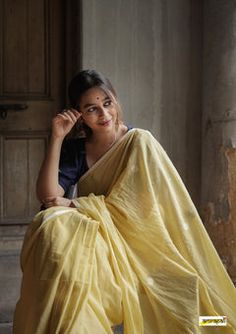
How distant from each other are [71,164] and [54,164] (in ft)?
0.44

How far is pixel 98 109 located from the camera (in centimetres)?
227

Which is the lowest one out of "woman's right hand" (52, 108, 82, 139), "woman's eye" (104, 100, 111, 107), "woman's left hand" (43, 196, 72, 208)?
"woman's left hand" (43, 196, 72, 208)

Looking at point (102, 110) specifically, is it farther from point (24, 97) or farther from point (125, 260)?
point (24, 97)

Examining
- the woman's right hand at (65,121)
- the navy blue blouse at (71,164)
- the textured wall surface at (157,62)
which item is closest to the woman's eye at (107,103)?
the woman's right hand at (65,121)

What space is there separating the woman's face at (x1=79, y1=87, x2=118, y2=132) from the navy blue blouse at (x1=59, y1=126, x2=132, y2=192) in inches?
5.8

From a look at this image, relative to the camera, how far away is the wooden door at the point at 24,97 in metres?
3.62

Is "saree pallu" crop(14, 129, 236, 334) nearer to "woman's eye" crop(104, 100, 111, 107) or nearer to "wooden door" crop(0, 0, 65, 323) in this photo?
"woman's eye" crop(104, 100, 111, 107)

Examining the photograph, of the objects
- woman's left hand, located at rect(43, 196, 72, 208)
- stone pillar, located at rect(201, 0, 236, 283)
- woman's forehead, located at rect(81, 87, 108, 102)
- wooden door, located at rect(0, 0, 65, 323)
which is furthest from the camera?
wooden door, located at rect(0, 0, 65, 323)

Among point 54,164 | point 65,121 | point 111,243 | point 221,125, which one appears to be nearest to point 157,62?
point 221,125

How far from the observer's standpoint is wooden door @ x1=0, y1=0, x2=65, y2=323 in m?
3.62

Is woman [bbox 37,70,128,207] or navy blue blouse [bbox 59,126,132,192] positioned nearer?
woman [bbox 37,70,128,207]

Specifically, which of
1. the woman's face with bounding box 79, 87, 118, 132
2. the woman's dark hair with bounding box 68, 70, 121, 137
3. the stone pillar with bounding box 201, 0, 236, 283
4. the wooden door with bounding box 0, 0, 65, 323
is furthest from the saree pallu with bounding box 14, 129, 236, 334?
the wooden door with bounding box 0, 0, 65, 323

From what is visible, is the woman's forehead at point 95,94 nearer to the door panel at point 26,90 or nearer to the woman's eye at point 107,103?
the woman's eye at point 107,103

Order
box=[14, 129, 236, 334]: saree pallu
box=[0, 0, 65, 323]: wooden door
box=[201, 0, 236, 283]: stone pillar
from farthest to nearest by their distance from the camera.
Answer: box=[0, 0, 65, 323]: wooden door
box=[201, 0, 236, 283]: stone pillar
box=[14, 129, 236, 334]: saree pallu
